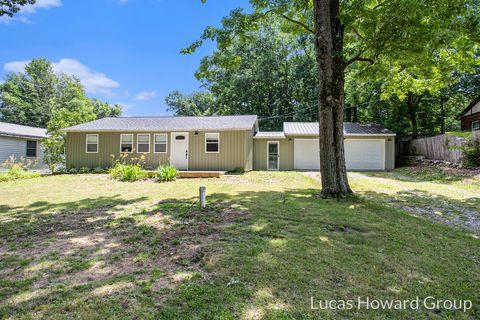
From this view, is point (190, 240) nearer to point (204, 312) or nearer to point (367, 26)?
point (204, 312)

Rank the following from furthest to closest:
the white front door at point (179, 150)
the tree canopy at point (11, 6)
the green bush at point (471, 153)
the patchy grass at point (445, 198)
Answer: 1. the white front door at point (179, 150)
2. the green bush at point (471, 153)
3. the tree canopy at point (11, 6)
4. the patchy grass at point (445, 198)

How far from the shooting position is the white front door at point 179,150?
1455cm

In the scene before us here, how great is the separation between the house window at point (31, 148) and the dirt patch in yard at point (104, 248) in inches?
649

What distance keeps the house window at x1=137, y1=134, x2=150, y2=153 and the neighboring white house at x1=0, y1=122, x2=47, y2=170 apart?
6.77 meters

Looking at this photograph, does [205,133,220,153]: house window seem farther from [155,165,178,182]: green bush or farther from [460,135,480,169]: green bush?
[460,135,480,169]: green bush

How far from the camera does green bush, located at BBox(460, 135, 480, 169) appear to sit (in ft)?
37.5

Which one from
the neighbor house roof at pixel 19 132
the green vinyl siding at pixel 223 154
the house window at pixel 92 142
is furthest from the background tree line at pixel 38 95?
the green vinyl siding at pixel 223 154

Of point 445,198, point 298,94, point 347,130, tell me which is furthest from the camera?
point 298,94

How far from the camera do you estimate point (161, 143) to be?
14.8 meters

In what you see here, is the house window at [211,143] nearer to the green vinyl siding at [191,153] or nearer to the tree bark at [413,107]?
the green vinyl siding at [191,153]

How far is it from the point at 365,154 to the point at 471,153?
5.10 metres

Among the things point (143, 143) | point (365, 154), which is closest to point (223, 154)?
point (143, 143)

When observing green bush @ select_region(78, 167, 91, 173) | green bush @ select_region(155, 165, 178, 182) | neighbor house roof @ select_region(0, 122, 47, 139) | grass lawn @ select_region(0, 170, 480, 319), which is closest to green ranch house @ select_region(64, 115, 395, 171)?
green bush @ select_region(78, 167, 91, 173)

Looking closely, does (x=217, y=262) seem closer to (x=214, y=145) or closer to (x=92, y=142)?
(x=214, y=145)
